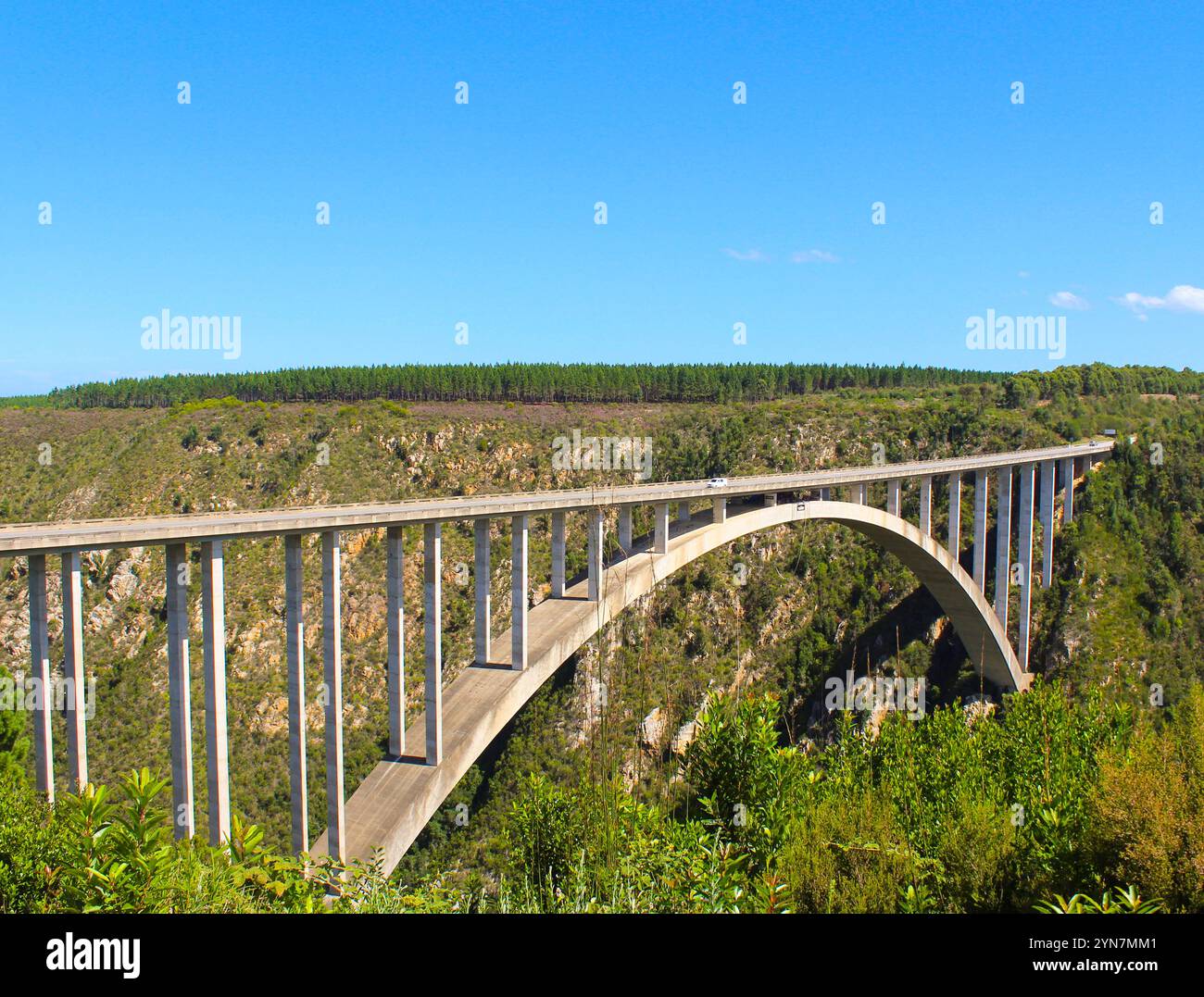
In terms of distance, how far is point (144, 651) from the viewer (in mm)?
37125

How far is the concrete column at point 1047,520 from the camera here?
144 feet

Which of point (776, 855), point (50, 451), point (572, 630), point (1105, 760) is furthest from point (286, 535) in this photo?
point (50, 451)

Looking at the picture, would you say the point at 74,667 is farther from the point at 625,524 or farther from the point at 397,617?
the point at 625,524

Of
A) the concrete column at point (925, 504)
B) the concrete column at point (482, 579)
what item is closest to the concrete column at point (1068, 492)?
the concrete column at point (925, 504)

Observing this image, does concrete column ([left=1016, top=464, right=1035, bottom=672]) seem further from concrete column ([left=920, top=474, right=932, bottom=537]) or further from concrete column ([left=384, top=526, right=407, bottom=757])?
concrete column ([left=384, top=526, right=407, bottom=757])

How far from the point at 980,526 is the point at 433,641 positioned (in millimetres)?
31039

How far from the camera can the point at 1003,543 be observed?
40.5m

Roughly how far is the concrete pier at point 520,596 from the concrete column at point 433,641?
94.0 inches

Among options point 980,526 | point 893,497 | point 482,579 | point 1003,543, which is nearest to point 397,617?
point 482,579

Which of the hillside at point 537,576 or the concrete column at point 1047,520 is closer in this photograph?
the hillside at point 537,576

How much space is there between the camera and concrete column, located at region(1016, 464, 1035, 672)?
41438 millimetres

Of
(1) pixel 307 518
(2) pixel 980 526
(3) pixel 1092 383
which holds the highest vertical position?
(3) pixel 1092 383

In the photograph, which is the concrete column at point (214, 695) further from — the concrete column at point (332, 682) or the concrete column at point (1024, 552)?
the concrete column at point (1024, 552)

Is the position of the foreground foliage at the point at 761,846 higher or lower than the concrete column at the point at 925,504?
lower
